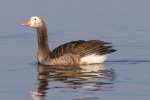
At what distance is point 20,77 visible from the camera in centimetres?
1515

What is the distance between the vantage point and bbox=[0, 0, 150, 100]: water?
13.5 metres

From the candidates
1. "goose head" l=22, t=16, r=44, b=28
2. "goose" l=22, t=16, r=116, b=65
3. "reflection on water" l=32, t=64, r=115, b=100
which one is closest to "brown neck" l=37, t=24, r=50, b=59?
"goose" l=22, t=16, r=116, b=65

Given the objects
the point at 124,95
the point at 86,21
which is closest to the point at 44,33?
the point at 86,21

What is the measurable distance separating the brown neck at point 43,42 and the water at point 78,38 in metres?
0.25

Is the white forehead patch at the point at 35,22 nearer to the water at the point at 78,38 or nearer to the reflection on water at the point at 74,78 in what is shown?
the water at the point at 78,38

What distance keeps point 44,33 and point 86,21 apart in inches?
164

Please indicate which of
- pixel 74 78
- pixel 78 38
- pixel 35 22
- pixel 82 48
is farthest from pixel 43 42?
pixel 74 78

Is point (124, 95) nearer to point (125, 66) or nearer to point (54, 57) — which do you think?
point (125, 66)

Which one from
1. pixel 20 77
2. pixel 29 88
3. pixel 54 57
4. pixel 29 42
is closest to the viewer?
pixel 29 88

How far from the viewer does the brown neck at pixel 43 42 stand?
17.8 metres

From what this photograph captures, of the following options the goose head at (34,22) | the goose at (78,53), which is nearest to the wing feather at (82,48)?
the goose at (78,53)

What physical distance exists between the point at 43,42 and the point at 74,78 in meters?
3.19

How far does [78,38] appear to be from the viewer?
20141mm

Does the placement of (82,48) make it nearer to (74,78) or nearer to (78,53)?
(78,53)
